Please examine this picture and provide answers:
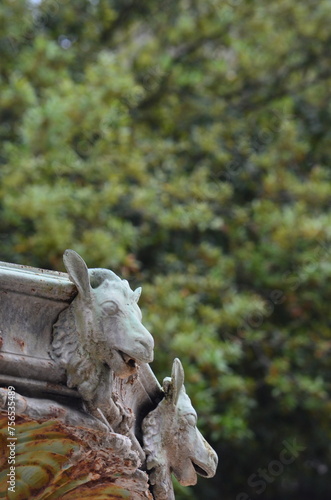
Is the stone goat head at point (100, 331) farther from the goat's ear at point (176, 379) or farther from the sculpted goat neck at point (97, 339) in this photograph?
the goat's ear at point (176, 379)

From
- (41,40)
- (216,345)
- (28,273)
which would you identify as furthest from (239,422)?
(28,273)

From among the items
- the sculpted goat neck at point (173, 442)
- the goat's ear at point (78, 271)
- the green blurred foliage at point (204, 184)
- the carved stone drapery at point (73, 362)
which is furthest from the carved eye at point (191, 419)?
the green blurred foliage at point (204, 184)

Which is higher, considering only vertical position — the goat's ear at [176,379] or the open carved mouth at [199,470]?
the goat's ear at [176,379]

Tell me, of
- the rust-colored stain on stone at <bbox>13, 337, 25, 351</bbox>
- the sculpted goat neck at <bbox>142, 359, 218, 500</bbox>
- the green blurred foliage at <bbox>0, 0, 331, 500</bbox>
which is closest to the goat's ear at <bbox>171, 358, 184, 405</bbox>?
the sculpted goat neck at <bbox>142, 359, 218, 500</bbox>

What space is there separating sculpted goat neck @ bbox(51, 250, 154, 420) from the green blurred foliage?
104 inches

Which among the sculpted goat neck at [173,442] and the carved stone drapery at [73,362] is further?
the sculpted goat neck at [173,442]

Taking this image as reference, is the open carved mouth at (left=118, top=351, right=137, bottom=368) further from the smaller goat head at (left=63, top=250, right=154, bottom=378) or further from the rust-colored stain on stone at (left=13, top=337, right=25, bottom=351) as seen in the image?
the rust-colored stain on stone at (left=13, top=337, right=25, bottom=351)

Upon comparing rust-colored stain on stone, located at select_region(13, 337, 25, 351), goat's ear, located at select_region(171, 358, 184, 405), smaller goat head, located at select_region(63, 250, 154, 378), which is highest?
smaller goat head, located at select_region(63, 250, 154, 378)

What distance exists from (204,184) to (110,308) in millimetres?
3749

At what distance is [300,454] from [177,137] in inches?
87.6

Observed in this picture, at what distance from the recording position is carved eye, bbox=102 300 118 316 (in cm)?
174

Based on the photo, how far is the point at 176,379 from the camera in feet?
6.64

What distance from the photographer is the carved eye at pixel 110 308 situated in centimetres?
174

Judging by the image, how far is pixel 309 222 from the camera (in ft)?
17.2
